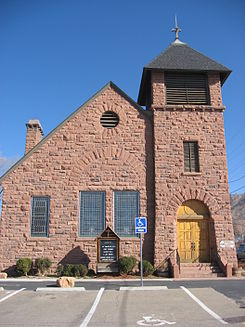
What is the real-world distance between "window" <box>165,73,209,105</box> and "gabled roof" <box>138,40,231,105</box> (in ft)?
1.76

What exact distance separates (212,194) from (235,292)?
6.54 m

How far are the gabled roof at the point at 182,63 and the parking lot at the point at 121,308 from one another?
1174cm

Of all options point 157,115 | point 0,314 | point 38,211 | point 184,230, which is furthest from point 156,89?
point 0,314

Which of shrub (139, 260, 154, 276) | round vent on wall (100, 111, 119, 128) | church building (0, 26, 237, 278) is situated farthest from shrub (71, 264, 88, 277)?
round vent on wall (100, 111, 119, 128)

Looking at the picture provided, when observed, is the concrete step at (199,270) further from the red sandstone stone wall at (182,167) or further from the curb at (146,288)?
the curb at (146,288)

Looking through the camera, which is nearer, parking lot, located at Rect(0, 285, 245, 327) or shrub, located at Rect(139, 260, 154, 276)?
parking lot, located at Rect(0, 285, 245, 327)

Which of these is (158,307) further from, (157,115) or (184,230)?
(157,115)

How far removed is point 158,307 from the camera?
8.52 metres

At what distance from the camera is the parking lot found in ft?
23.3

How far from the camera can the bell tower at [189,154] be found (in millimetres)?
16000

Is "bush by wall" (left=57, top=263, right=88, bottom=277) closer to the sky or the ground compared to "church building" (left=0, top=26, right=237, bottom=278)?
closer to the ground

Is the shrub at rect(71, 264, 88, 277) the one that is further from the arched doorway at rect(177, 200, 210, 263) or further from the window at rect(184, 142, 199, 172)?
the window at rect(184, 142, 199, 172)

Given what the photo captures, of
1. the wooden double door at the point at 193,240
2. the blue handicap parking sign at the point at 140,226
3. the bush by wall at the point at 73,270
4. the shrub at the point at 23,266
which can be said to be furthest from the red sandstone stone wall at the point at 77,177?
the blue handicap parking sign at the point at 140,226

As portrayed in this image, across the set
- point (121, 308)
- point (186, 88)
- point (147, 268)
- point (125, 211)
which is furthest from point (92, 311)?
point (186, 88)
